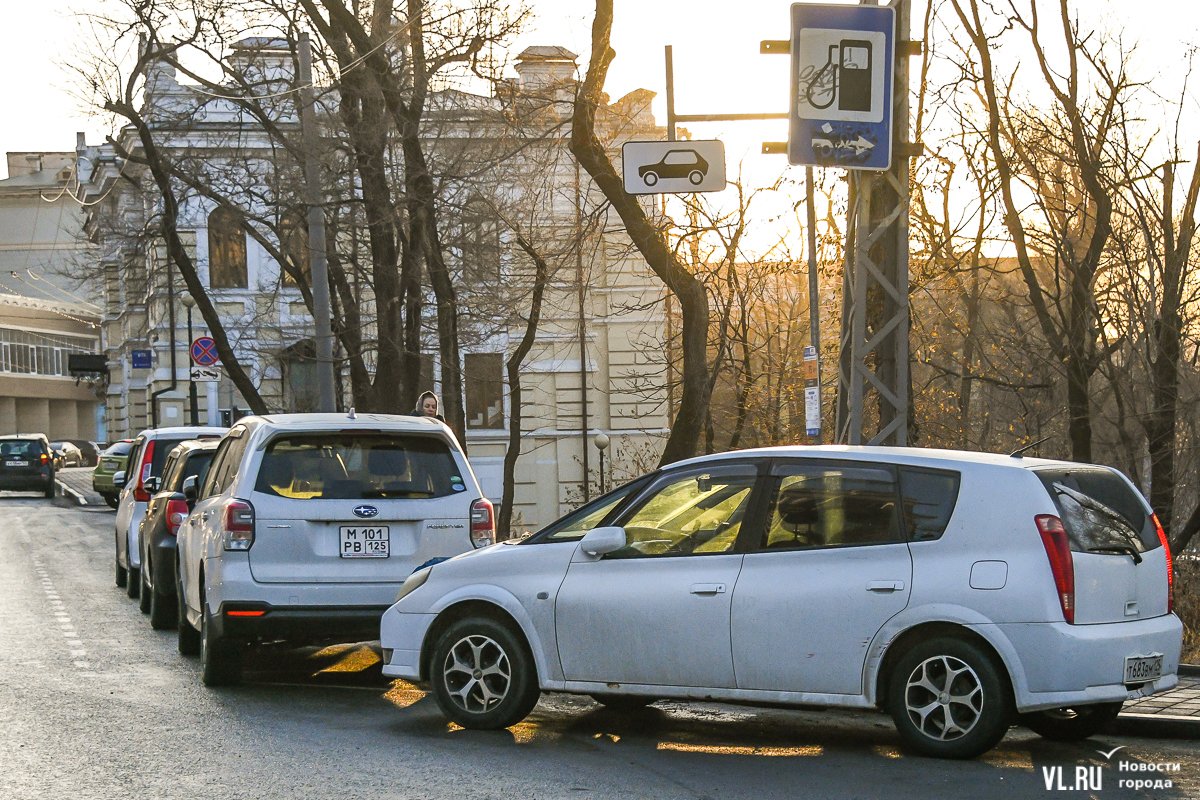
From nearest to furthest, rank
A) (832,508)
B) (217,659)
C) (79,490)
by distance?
(832,508) < (217,659) < (79,490)

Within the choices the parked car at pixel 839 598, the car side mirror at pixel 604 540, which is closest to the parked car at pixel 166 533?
the parked car at pixel 839 598

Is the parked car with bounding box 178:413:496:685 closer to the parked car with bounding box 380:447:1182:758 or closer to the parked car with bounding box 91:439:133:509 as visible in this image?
the parked car with bounding box 380:447:1182:758

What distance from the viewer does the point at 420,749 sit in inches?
290

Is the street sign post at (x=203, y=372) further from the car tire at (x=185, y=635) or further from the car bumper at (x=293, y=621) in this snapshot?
the car bumper at (x=293, y=621)

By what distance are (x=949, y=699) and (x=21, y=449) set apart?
40.5 metres

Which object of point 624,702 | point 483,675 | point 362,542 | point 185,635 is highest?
point 362,542

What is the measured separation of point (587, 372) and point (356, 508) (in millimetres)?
33158

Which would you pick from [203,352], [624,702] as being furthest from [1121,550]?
[203,352]

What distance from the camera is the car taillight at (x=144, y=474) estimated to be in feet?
53.4

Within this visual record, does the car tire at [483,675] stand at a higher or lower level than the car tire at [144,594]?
higher

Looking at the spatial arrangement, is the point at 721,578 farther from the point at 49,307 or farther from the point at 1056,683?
the point at 49,307

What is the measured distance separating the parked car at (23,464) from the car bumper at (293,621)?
36259mm

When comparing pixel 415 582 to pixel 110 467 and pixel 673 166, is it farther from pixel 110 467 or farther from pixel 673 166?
pixel 110 467

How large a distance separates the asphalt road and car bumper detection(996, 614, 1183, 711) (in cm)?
37
